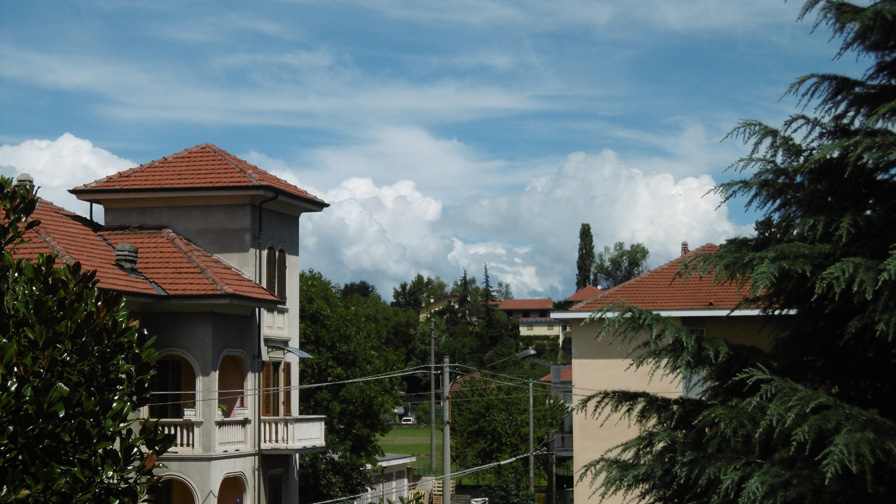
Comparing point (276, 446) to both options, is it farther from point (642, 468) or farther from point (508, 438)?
point (508, 438)

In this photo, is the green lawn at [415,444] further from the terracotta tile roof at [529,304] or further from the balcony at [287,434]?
the terracotta tile roof at [529,304]

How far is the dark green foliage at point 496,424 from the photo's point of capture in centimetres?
5447

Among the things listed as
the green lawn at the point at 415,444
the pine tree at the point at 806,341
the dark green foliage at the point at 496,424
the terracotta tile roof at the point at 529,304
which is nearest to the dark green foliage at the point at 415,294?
the terracotta tile roof at the point at 529,304

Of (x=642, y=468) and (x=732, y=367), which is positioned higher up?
(x=732, y=367)

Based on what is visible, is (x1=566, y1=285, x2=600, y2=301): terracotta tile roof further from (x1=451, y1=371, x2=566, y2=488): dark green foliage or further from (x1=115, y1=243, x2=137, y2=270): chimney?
(x1=115, y1=243, x2=137, y2=270): chimney

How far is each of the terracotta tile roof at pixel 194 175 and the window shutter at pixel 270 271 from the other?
5.30 feet

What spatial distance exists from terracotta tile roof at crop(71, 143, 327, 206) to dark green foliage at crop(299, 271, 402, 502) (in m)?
16.3

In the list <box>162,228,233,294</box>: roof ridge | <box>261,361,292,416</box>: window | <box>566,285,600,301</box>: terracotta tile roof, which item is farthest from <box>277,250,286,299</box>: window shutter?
<box>566,285,600,301</box>: terracotta tile roof

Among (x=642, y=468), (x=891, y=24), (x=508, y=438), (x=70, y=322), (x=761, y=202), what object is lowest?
(x=508, y=438)

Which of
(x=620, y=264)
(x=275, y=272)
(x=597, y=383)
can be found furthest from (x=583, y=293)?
(x=275, y=272)

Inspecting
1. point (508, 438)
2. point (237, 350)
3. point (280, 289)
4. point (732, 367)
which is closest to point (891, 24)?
point (732, 367)

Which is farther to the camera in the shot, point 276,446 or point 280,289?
point 280,289

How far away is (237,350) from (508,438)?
32563 millimetres

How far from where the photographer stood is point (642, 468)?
1022cm
